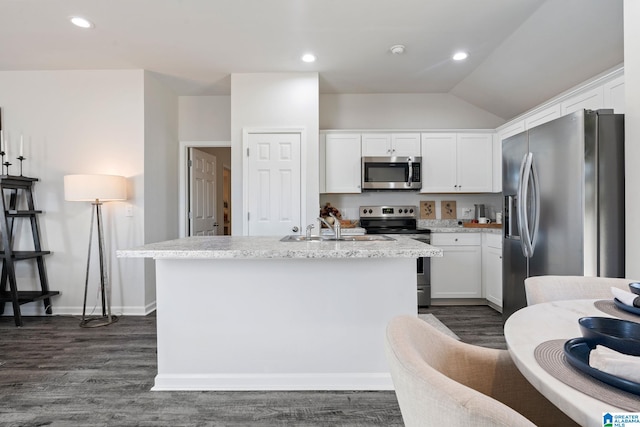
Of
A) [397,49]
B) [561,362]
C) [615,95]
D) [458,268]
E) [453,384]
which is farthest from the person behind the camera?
[458,268]

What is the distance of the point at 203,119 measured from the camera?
439 centimetres

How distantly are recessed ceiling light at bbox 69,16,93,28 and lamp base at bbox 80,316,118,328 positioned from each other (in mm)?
2690

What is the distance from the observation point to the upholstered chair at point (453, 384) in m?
0.50

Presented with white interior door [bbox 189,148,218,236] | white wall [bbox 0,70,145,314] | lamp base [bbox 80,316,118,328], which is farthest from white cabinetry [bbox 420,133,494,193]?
lamp base [bbox 80,316,118,328]

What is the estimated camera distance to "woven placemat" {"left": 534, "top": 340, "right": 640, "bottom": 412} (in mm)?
521

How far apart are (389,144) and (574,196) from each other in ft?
7.64

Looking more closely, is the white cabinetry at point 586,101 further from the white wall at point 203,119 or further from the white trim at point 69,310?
the white trim at point 69,310

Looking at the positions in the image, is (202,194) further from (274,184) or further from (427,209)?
(427,209)

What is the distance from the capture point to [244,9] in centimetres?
254

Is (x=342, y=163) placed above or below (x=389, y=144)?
below

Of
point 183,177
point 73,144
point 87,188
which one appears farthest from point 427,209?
point 73,144

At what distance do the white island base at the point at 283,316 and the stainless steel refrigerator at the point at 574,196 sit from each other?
3.35 feet

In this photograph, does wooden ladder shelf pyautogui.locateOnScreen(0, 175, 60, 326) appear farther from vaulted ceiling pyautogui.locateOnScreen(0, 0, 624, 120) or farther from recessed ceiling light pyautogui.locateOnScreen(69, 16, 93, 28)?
recessed ceiling light pyautogui.locateOnScreen(69, 16, 93, 28)

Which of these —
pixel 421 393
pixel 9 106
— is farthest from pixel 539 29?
pixel 9 106
